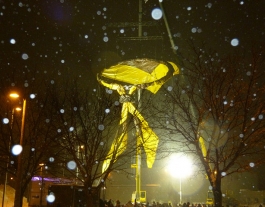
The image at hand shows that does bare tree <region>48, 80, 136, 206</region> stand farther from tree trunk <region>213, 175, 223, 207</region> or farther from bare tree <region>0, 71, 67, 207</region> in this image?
tree trunk <region>213, 175, 223, 207</region>

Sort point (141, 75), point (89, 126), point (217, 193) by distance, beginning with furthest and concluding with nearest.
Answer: point (141, 75) → point (89, 126) → point (217, 193)

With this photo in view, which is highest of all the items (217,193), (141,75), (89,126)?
(141,75)

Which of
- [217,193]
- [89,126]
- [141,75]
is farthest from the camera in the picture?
[141,75]

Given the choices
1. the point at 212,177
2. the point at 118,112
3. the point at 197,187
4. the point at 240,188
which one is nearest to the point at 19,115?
the point at 118,112

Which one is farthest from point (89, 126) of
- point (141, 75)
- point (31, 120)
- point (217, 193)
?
point (141, 75)

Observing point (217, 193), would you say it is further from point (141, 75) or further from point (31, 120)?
point (141, 75)

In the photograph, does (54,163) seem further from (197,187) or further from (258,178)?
(258,178)

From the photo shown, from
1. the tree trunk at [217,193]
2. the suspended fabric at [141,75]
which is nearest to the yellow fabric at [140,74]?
the suspended fabric at [141,75]

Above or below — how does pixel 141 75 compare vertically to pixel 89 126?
above

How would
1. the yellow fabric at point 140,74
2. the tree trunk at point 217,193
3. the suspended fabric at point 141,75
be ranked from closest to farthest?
the tree trunk at point 217,193, the suspended fabric at point 141,75, the yellow fabric at point 140,74

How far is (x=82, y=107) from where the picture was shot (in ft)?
66.7

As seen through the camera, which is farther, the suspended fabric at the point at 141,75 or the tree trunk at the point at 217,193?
the suspended fabric at the point at 141,75

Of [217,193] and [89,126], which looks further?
[89,126]

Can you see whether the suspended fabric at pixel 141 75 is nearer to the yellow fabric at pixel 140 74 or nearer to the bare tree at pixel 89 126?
the yellow fabric at pixel 140 74
